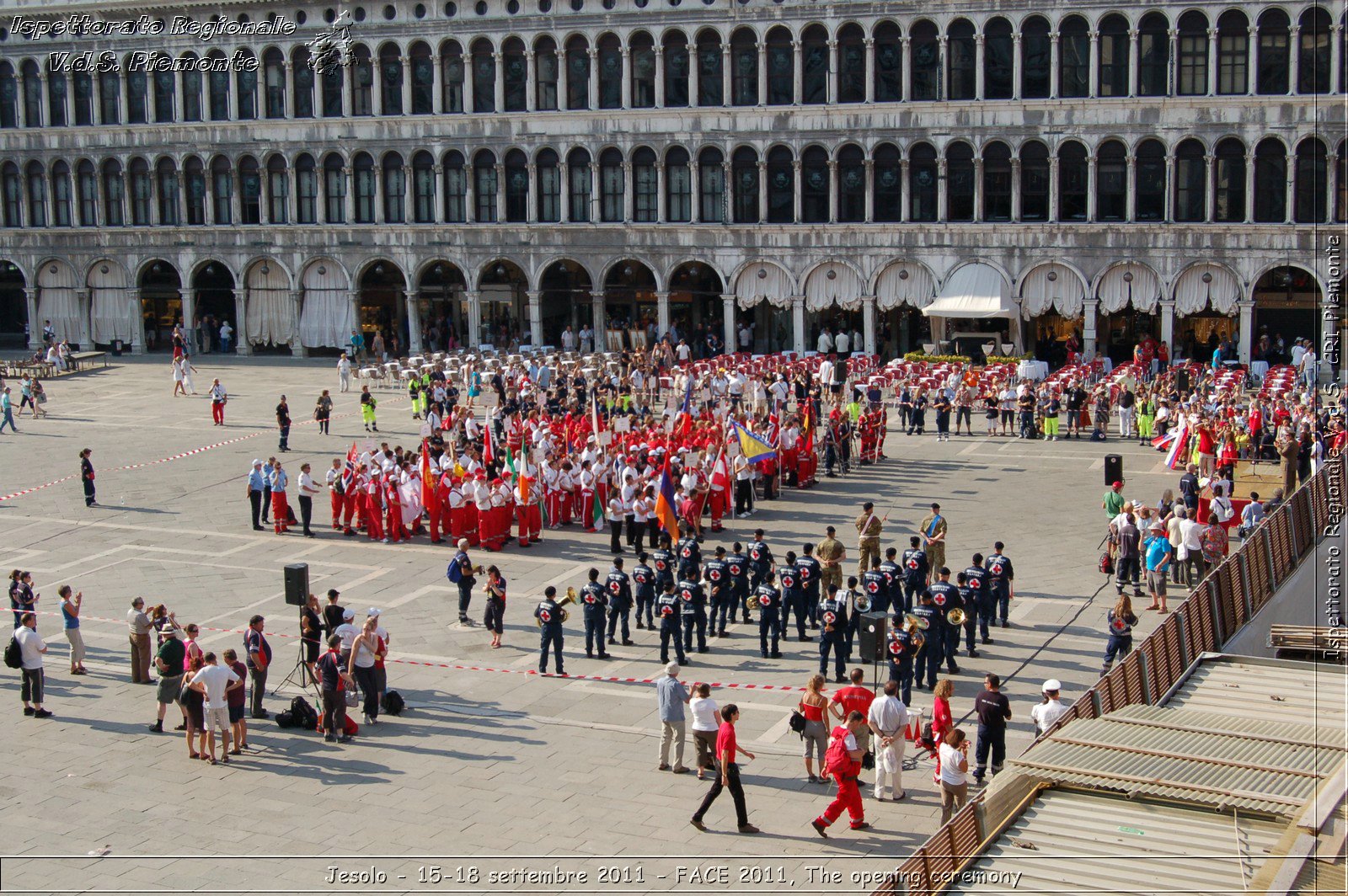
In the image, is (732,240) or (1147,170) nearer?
(1147,170)

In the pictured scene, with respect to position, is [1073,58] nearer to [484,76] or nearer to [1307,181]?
[1307,181]

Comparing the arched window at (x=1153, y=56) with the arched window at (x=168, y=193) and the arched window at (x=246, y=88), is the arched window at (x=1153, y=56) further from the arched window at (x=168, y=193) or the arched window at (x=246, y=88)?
the arched window at (x=168, y=193)

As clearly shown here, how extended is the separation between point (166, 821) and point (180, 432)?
93.9 ft

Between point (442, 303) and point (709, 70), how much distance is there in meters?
15.7

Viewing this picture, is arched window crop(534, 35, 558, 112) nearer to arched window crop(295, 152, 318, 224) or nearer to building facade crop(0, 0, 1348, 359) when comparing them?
building facade crop(0, 0, 1348, 359)

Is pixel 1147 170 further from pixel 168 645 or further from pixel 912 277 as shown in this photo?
pixel 168 645

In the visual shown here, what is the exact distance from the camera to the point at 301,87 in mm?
A: 61906

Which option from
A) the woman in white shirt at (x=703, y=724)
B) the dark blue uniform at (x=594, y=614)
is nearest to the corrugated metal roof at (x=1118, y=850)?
the woman in white shirt at (x=703, y=724)

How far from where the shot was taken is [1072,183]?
53.9 metres

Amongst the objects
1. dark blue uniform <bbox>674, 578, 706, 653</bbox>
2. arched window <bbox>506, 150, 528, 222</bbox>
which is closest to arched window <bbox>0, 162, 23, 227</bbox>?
arched window <bbox>506, 150, 528, 222</bbox>

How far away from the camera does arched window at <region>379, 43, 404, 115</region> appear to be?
199 ft

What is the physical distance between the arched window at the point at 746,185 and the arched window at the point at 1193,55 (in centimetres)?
1514

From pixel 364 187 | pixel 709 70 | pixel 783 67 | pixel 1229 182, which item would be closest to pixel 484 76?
pixel 364 187

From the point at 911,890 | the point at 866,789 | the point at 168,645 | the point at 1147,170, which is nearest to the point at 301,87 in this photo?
the point at 1147,170
